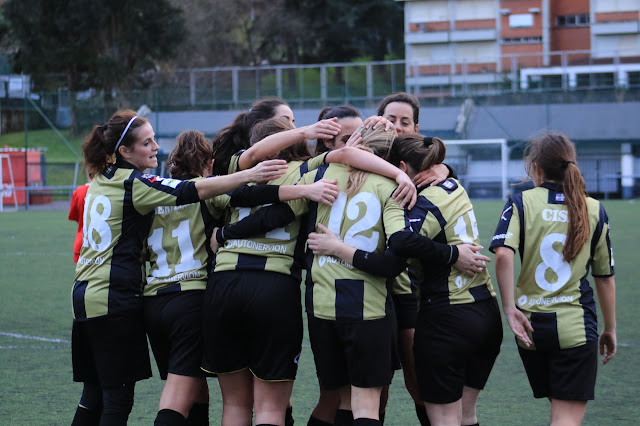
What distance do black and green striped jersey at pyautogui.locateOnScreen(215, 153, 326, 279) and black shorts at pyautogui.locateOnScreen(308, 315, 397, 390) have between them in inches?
10.9

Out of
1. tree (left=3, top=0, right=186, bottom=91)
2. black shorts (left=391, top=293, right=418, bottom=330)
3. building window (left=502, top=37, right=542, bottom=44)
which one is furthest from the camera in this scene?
building window (left=502, top=37, right=542, bottom=44)

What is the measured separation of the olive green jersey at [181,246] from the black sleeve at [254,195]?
86 mm

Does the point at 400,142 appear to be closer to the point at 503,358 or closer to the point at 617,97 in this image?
the point at 503,358

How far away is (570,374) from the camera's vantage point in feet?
12.1

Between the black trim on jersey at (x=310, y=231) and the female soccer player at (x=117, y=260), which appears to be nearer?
the black trim on jersey at (x=310, y=231)

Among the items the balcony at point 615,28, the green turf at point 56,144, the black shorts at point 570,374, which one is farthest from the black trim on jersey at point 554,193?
the balcony at point 615,28

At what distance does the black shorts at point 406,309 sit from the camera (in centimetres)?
404

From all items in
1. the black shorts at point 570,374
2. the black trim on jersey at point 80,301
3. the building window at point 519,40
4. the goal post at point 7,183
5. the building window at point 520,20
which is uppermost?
the building window at point 520,20

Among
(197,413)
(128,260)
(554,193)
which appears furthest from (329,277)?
(197,413)

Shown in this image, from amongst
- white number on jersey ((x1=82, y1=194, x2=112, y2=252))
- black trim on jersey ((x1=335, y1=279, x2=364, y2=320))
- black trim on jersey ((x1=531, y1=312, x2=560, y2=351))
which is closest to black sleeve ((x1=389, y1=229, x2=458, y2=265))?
black trim on jersey ((x1=335, y1=279, x2=364, y2=320))

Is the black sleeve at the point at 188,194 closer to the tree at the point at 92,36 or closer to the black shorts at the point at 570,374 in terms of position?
the black shorts at the point at 570,374

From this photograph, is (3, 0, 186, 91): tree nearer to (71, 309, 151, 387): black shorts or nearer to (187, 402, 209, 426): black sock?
(187, 402, 209, 426): black sock

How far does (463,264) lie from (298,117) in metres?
28.9

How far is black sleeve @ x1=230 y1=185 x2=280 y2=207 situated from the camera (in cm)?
378
